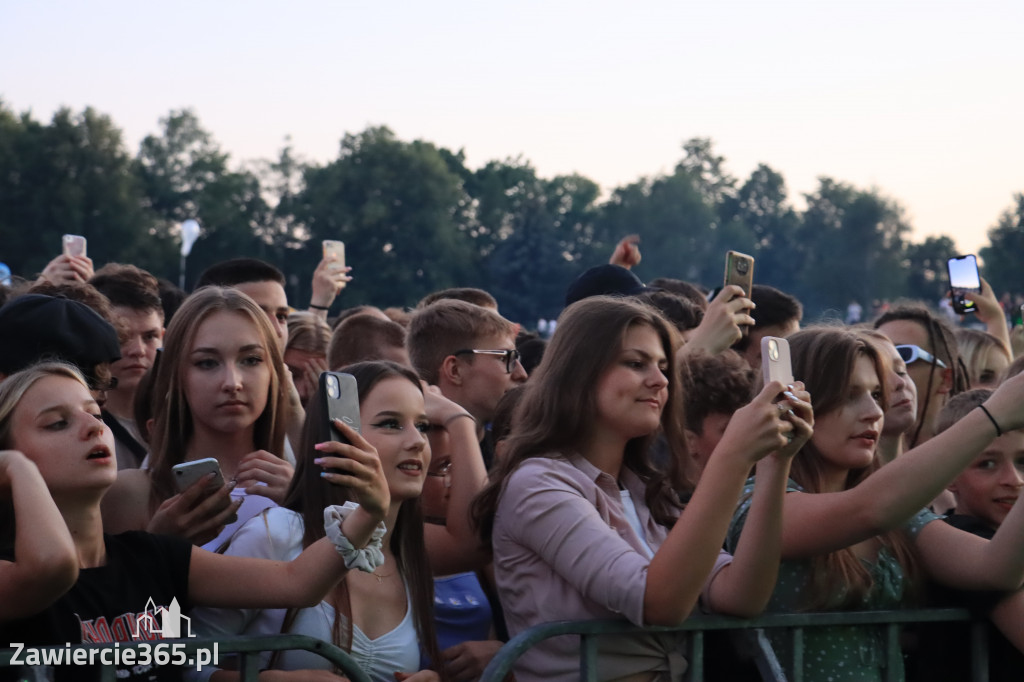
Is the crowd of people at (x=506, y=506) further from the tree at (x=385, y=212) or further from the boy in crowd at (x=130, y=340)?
the tree at (x=385, y=212)

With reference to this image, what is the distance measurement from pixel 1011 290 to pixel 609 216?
139 feet

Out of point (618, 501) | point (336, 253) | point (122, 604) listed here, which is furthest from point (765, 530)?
point (336, 253)

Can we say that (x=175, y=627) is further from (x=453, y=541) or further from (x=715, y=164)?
(x=715, y=164)

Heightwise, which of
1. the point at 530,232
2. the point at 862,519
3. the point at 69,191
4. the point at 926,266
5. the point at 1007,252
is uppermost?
the point at 530,232

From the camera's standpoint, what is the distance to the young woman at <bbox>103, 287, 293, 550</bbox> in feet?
13.6

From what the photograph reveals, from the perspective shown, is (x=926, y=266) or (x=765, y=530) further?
(x=926, y=266)

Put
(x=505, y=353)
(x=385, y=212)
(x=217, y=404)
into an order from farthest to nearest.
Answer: (x=385, y=212)
(x=505, y=353)
(x=217, y=404)

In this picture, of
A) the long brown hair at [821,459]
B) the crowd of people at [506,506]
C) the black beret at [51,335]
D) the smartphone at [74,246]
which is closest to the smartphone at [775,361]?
the crowd of people at [506,506]

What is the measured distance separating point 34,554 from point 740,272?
3.48 metres

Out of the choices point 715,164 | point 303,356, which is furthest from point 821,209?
point 303,356

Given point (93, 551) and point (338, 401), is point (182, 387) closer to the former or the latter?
point (93, 551)

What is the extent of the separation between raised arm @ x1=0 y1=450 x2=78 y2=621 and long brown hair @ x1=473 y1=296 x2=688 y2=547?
4.19 feet

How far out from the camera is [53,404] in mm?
3414

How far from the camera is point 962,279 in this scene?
755cm
